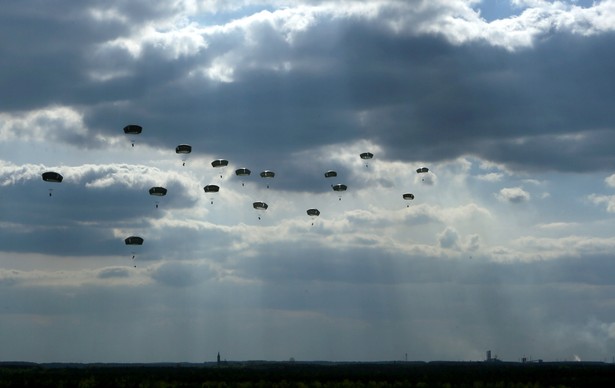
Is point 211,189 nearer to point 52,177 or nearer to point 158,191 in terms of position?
point 158,191

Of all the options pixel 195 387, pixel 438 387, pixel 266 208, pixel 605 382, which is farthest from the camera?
pixel 266 208

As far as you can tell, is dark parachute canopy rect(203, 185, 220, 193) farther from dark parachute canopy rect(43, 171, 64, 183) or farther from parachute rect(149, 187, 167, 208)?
dark parachute canopy rect(43, 171, 64, 183)

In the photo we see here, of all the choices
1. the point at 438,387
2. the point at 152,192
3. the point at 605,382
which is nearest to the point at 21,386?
the point at 152,192

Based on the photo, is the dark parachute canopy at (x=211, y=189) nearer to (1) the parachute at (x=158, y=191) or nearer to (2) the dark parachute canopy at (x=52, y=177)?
(1) the parachute at (x=158, y=191)

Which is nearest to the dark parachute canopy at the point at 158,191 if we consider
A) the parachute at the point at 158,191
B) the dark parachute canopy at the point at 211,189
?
the parachute at the point at 158,191

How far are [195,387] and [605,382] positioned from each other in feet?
293

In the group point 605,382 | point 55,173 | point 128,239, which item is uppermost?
point 55,173

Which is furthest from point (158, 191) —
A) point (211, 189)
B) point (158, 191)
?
point (211, 189)

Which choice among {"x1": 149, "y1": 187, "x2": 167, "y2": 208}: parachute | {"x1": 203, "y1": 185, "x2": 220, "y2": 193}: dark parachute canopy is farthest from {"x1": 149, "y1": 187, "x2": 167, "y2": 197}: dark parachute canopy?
{"x1": 203, "y1": 185, "x2": 220, "y2": 193}: dark parachute canopy

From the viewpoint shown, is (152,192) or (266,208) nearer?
(152,192)

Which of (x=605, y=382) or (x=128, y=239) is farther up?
(x=128, y=239)

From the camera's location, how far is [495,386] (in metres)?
148

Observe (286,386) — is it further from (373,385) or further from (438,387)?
(438,387)

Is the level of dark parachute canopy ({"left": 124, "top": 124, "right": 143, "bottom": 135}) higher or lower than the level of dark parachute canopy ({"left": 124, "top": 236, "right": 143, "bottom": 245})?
higher
